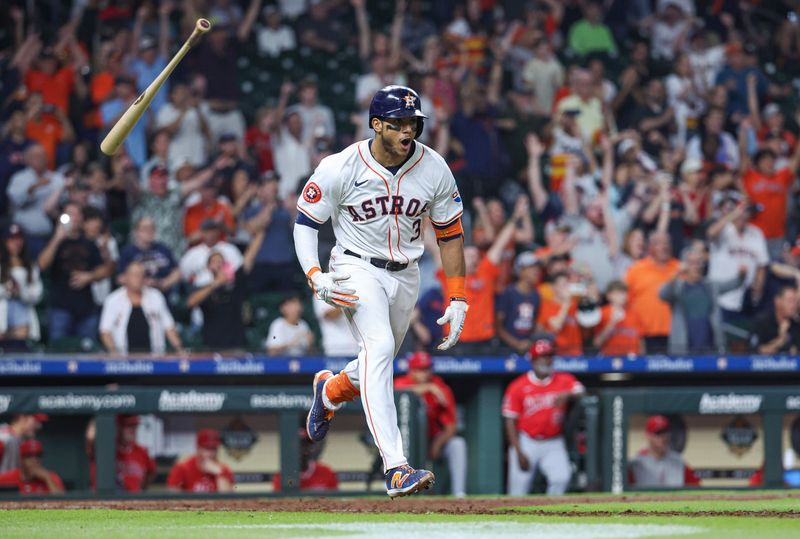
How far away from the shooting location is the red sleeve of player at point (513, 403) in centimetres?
1095

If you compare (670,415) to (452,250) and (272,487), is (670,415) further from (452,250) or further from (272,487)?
(452,250)

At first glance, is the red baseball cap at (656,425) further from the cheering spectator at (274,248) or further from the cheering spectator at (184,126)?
the cheering spectator at (184,126)

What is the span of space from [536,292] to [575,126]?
2.61 meters

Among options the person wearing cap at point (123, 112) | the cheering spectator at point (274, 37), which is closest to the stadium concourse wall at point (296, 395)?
the person wearing cap at point (123, 112)

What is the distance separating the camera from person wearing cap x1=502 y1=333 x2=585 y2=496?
10.9 metres

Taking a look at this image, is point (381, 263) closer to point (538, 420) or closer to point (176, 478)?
point (176, 478)

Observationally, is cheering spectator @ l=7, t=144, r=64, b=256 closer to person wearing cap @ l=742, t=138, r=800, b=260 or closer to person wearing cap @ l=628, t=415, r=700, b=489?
person wearing cap @ l=628, t=415, r=700, b=489

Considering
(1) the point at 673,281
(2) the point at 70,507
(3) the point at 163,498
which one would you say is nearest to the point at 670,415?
(1) the point at 673,281

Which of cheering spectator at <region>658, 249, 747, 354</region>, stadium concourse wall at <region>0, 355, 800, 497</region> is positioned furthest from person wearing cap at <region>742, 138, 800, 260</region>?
stadium concourse wall at <region>0, 355, 800, 497</region>

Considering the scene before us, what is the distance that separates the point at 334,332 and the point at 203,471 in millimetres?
Answer: 1714

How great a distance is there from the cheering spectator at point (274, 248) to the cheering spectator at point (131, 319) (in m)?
1.28

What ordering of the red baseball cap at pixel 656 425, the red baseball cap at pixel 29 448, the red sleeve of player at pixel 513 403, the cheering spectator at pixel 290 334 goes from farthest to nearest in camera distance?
the cheering spectator at pixel 290 334 → the red baseball cap at pixel 656 425 → the red sleeve of player at pixel 513 403 → the red baseball cap at pixel 29 448

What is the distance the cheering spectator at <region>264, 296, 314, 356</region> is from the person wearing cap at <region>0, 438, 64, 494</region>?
1.95m

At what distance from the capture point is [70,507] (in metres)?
7.75
